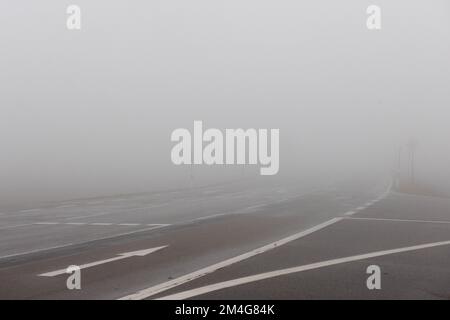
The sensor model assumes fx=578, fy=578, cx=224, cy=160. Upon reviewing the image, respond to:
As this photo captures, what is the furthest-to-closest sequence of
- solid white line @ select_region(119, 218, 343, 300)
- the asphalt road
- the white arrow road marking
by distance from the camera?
1. the white arrow road marking
2. the asphalt road
3. solid white line @ select_region(119, 218, 343, 300)

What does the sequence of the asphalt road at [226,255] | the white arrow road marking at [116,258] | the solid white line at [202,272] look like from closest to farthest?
the solid white line at [202,272] < the asphalt road at [226,255] < the white arrow road marking at [116,258]

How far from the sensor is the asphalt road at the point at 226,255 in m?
8.14

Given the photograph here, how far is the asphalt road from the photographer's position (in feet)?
26.7


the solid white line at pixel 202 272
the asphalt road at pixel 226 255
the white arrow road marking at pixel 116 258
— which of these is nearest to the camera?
the solid white line at pixel 202 272

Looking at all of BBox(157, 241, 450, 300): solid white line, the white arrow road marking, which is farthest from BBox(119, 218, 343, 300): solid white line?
the white arrow road marking

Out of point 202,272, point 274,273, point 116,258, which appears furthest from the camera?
point 116,258

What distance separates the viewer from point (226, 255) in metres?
11.2

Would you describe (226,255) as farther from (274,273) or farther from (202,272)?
(274,273)

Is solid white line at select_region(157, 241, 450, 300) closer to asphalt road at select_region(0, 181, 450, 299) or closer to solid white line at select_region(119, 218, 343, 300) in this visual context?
asphalt road at select_region(0, 181, 450, 299)

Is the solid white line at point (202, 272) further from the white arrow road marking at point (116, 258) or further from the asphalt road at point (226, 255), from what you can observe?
the white arrow road marking at point (116, 258)

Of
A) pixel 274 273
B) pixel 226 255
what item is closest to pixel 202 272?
pixel 274 273

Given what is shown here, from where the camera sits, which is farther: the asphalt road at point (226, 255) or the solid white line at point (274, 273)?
the asphalt road at point (226, 255)

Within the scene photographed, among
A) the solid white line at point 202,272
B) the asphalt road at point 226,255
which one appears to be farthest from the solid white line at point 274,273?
the solid white line at point 202,272
